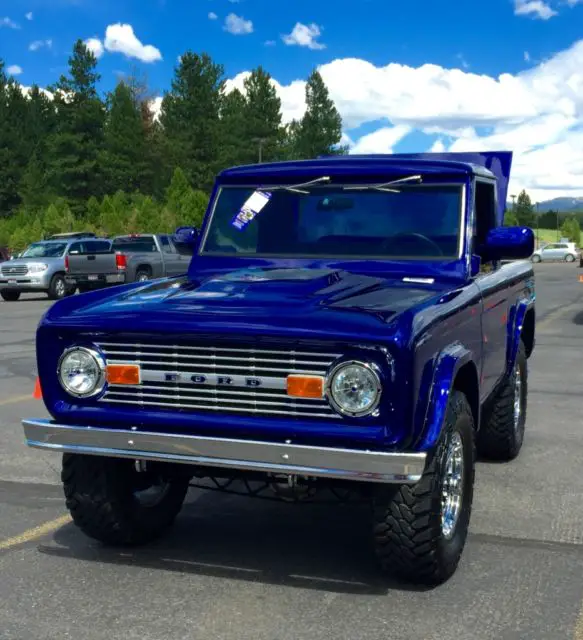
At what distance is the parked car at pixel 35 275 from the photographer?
87.2 ft

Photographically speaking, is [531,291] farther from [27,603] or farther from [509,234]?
[27,603]

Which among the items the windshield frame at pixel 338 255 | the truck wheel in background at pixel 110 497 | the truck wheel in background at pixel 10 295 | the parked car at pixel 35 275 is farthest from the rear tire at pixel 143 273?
the truck wheel in background at pixel 110 497

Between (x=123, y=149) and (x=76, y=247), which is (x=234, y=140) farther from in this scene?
(x=76, y=247)

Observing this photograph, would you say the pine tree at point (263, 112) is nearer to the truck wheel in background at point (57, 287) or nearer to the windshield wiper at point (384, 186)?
the truck wheel in background at point (57, 287)

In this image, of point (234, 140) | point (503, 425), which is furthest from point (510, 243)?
point (234, 140)

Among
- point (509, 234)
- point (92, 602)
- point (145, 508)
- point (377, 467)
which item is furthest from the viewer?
point (509, 234)

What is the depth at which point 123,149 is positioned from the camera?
275 ft

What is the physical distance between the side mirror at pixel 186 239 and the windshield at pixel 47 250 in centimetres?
2210

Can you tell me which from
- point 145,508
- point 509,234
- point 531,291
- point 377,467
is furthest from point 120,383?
point 531,291

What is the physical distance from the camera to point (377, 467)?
12.3 ft

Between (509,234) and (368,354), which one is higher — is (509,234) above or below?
above

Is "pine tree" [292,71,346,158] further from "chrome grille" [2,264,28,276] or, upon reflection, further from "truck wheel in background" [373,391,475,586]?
"truck wheel in background" [373,391,475,586]

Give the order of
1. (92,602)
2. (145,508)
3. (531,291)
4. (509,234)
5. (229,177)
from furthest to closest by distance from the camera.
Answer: (531,291)
(229,177)
(509,234)
(145,508)
(92,602)

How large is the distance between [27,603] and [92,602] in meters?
0.29
